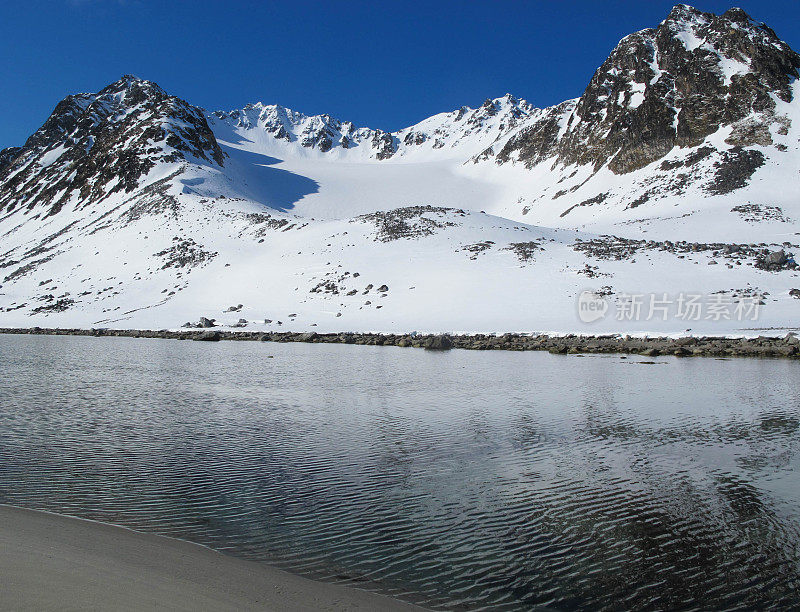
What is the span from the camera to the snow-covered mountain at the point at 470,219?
47.1 metres

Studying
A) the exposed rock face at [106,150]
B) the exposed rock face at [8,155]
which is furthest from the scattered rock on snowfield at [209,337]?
the exposed rock face at [8,155]

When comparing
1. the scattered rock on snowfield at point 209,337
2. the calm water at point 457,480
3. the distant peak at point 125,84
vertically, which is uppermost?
the distant peak at point 125,84

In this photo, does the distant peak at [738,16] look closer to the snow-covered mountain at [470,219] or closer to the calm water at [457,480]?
the snow-covered mountain at [470,219]

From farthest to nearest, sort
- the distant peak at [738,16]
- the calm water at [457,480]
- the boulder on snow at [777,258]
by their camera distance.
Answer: the distant peak at [738,16] → the boulder on snow at [777,258] → the calm water at [457,480]

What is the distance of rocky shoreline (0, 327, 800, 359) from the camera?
96.1 ft

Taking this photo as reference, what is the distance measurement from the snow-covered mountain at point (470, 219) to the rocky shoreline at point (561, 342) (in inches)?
111

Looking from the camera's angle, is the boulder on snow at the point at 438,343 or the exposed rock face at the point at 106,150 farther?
the exposed rock face at the point at 106,150

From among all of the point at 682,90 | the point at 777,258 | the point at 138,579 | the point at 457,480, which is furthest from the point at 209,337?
the point at 682,90

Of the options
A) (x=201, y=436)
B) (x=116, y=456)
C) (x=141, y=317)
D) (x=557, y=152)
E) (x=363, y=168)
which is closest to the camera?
(x=116, y=456)

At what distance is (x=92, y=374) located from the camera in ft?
73.2

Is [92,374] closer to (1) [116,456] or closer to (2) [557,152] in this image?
(1) [116,456]

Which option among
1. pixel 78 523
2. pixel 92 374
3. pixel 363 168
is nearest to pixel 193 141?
pixel 363 168

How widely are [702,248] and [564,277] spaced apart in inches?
573

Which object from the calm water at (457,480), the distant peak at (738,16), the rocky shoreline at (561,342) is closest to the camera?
the calm water at (457,480)
